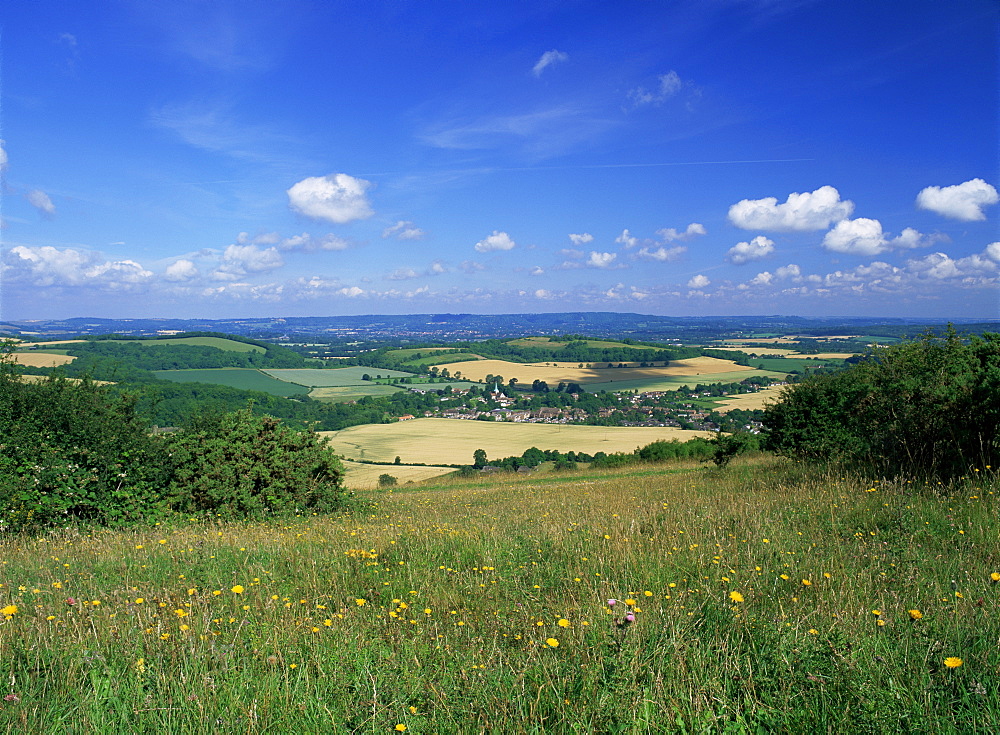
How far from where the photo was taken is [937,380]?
9.38 meters

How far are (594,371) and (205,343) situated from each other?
268ft

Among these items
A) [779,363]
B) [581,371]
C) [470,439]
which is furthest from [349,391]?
[779,363]

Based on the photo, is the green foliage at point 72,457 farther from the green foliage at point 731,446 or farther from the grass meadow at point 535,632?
the green foliage at point 731,446

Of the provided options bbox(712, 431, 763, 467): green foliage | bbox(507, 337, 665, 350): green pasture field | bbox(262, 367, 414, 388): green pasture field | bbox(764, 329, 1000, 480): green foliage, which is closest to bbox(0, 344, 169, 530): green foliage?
bbox(764, 329, 1000, 480): green foliage

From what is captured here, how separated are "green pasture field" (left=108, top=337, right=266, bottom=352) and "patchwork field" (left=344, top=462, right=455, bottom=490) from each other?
273 feet

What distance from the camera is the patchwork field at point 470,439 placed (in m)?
51.4

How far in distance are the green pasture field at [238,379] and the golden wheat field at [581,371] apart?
120 feet

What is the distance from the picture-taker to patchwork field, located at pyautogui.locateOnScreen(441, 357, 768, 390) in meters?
103

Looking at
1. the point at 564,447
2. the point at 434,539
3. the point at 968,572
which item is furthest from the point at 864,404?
the point at 564,447

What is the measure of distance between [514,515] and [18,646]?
20.8 feet

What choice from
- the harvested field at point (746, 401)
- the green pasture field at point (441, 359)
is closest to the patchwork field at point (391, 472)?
the harvested field at point (746, 401)

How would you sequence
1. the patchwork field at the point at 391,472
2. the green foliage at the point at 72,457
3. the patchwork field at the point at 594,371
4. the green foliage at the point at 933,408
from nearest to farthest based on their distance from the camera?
1. the green foliage at the point at 933,408
2. the green foliage at the point at 72,457
3. the patchwork field at the point at 391,472
4. the patchwork field at the point at 594,371

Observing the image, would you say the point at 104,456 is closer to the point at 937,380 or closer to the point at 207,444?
the point at 207,444

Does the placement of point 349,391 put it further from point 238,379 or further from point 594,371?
point 594,371
